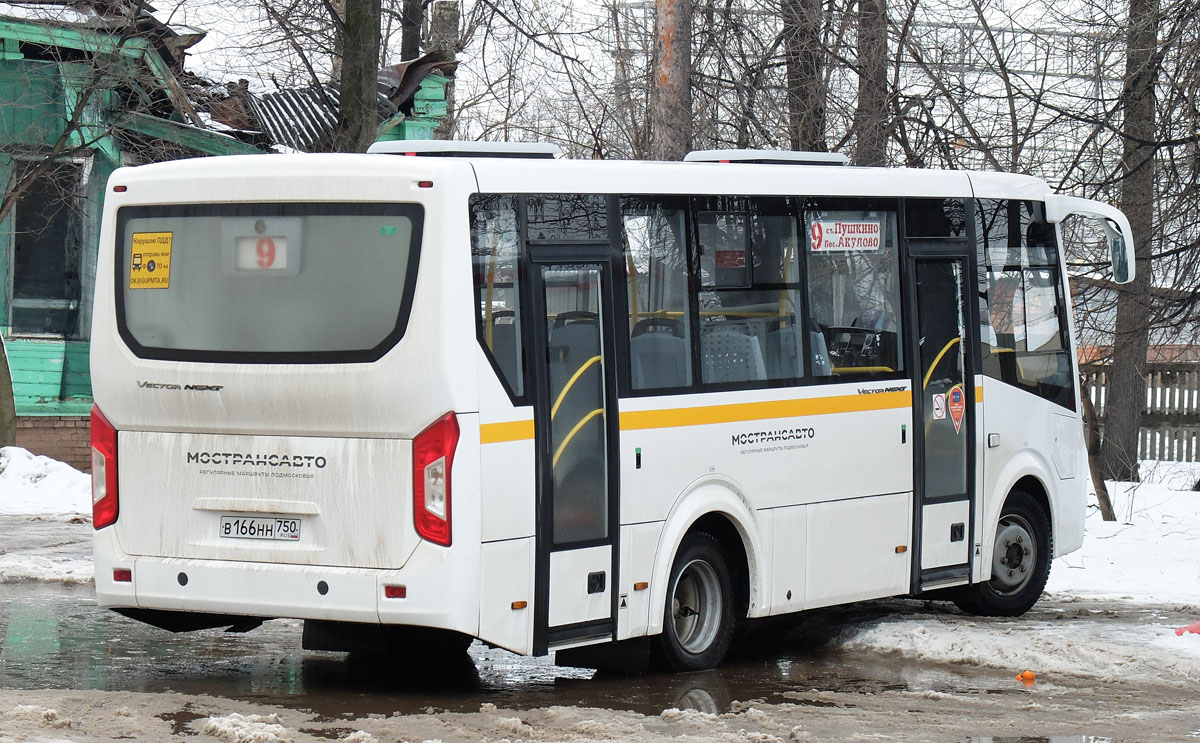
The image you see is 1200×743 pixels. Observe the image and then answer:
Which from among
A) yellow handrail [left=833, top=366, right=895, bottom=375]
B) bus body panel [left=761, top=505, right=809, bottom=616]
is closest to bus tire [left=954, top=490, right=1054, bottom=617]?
yellow handrail [left=833, top=366, right=895, bottom=375]

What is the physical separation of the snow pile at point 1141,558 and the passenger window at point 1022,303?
169 centimetres

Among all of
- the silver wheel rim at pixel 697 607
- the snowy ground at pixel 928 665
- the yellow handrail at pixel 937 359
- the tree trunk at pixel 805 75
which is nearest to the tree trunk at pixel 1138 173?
the snowy ground at pixel 928 665

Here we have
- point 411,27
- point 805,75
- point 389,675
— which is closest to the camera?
point 389,675

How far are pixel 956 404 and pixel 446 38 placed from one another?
19526 millimetres

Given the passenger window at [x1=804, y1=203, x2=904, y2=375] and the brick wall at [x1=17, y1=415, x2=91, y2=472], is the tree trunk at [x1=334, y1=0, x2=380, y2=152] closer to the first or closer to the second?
the brick wall at [x1=17, y1=415, x2=91, y2=472]

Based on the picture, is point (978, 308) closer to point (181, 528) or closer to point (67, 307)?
point (181, 528)

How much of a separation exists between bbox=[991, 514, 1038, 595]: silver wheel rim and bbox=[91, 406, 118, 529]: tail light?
→ 19.2 feet

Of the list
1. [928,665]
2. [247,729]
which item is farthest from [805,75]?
[247,729]

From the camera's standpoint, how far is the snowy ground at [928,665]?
23.4ft

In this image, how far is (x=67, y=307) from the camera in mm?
21234

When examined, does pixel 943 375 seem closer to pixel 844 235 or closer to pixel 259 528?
pixel 844 235

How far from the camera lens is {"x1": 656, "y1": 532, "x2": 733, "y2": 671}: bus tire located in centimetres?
914

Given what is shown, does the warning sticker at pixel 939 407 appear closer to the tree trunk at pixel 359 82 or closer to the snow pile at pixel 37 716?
the snow pile at pixel 37 716

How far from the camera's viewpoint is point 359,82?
18125 millimetres
